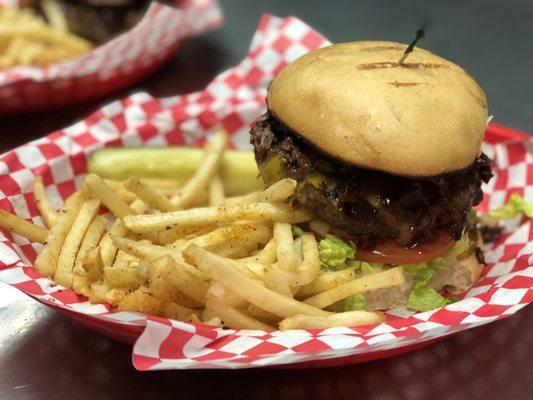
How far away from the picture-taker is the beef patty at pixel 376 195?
1872 mm

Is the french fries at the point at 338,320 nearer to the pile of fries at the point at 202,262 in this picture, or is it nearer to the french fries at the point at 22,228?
the pile of fries at the point at 202,262

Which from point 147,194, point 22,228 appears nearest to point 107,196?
point 147,194

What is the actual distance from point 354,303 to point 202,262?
1.81ft

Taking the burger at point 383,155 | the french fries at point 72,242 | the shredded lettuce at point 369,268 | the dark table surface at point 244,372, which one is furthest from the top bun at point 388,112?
the french fries at point 72,242

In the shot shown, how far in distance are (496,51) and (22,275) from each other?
384 cm

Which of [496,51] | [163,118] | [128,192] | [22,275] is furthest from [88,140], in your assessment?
[496,51]

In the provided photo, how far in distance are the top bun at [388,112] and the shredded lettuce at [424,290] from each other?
0.36 metres

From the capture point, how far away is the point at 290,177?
6.59 ft

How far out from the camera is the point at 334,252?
1927 millimetres

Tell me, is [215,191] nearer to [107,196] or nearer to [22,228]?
[107,196]

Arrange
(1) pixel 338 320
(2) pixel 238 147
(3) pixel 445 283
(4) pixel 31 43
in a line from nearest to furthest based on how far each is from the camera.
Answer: (1) pixel 338 320 → (3) pixel 445 283 → (2) pixel 238 147 → (4) pixel 31 43

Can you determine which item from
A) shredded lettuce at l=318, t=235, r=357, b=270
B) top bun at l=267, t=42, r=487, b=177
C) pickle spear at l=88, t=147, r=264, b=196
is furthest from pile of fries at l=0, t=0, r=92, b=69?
shredded lettuce at l=318, t=235, r=357, b=270

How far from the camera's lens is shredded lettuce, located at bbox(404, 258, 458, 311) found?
79.6 inches

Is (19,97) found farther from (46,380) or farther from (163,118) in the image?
(46,380)
